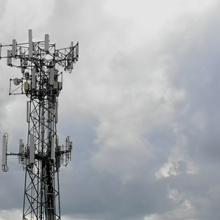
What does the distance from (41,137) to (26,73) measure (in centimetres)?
662

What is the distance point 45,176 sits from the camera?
93500 millimetres

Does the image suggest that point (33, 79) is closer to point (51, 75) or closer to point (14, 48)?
point (51, 75)

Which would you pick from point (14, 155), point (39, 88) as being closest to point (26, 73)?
point (39, 88)

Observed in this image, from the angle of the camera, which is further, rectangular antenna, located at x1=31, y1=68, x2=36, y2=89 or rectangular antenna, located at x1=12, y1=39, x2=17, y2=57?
rectangular antenna, located at x1=12, y1=39, x2=17, y2=57

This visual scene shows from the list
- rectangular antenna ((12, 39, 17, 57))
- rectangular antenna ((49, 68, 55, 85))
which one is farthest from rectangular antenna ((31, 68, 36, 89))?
rectangular antenna ((12, 39, 17, 57))

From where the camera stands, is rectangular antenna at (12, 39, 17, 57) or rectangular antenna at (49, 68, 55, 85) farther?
rectangular antenna at (12, 39, 17, 57)

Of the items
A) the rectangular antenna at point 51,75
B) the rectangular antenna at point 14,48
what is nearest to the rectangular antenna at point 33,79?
the rectangular antenna at point 51,75

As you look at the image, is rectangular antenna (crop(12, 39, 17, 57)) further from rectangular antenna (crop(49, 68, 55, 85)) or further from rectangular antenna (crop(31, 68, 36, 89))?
rectangular antenna (crop(49, 68, 55, 85))

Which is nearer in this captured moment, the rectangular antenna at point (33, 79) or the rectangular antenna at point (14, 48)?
the rectangular antenna at point (33, 79)

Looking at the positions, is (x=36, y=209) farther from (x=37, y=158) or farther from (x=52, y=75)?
(x=52, y=75)

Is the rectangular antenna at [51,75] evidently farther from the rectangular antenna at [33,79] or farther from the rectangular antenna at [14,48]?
the rectangular antenna at [14,48]

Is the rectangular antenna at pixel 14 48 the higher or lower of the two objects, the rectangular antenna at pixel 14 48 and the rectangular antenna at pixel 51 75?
the higher

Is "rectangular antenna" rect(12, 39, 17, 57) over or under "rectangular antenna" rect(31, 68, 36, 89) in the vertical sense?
over

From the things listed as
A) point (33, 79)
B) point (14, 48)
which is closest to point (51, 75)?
point (33, 79)
